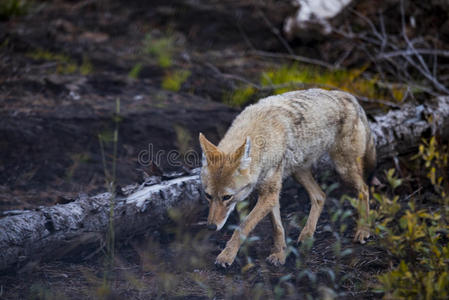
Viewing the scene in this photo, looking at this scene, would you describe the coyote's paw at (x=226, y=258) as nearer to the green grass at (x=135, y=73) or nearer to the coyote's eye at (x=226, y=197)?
the coyote's eye at (x=226, y=197)

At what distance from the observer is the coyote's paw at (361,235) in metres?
4.38

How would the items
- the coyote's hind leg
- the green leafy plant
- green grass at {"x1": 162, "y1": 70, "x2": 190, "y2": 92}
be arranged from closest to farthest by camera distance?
the green leafy plant
the coyote's hind leg
green grass at {"x1": 162, "y1": 70, "x2": 190, "y2": 92}

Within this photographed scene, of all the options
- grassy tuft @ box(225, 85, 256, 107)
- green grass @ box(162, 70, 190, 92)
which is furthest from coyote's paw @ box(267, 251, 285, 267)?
green grass @ box(162, 70, 190, 92)

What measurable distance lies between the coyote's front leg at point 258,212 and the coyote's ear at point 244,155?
500mm

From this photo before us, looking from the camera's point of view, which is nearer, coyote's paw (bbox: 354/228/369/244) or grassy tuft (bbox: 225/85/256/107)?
coyote's paw (bbox: 354/228/369/244)

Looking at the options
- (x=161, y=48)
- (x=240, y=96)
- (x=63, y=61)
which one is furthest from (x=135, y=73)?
(x=240, y=96)

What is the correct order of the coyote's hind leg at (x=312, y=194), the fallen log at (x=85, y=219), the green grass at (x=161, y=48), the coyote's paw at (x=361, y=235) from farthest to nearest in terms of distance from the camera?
the green grass at (x=161, y=48) < the coyote's hind leg at (x=312, y=194) < the coyote's paw at (x=361, y=235) < the fallen log at (x=85, y=219)

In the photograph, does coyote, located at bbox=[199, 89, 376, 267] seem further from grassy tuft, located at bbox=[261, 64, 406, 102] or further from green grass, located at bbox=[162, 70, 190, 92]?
green grass, located at bbox=[162, 70, 190, 92]

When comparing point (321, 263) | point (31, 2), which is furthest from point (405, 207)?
point (31, 2)

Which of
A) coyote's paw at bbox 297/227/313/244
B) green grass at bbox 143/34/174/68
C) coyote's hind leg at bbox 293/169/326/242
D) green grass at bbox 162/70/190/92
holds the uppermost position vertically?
coyote's hind leg at bbox 293/169/326/242

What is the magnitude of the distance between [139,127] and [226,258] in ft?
9.05

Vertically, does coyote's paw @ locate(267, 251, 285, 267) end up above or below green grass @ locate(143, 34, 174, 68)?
above

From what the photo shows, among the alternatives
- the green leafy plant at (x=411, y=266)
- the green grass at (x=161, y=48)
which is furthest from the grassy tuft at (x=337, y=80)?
the green leafy plant at (x=411, y=266)

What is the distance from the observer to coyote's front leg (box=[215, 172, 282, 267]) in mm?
3896
